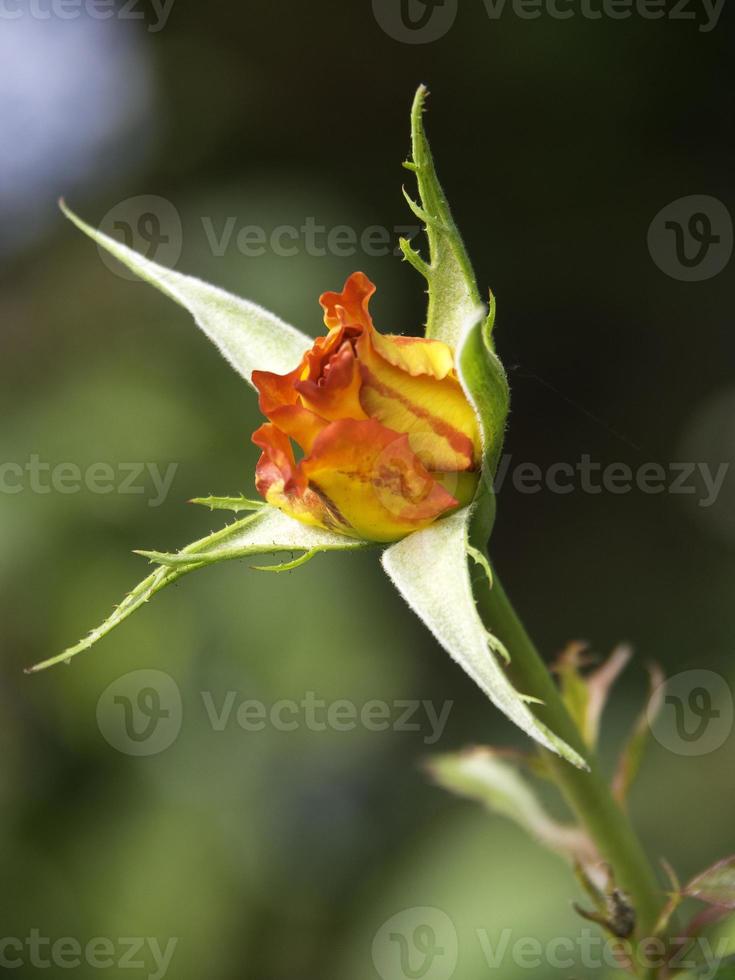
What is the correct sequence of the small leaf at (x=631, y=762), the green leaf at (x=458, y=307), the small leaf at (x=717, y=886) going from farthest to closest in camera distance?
1. the small leaf at (x=631, y=762)
2. the small leaf at (x=717, y=886)
3. the green leaf at (x=458, y=307)

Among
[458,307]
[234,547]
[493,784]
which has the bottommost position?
[493,784]

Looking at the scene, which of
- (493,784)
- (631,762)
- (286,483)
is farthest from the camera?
(493,784)

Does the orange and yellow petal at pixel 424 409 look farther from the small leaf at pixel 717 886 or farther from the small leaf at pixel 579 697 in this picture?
the small leaf at pixel 717 886

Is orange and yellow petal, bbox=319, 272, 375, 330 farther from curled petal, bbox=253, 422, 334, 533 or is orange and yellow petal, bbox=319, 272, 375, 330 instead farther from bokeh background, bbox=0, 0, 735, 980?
bokeh background, bbox=0, 0, 735, 980

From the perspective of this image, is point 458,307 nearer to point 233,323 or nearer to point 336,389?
point 336,389

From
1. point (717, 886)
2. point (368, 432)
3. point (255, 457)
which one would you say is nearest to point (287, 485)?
point (368, 432)

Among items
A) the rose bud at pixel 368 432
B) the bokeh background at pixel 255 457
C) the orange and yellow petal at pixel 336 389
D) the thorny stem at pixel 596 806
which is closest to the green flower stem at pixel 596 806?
the thorny stem at pixel 596 806

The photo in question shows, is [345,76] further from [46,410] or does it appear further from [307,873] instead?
[307,873]
